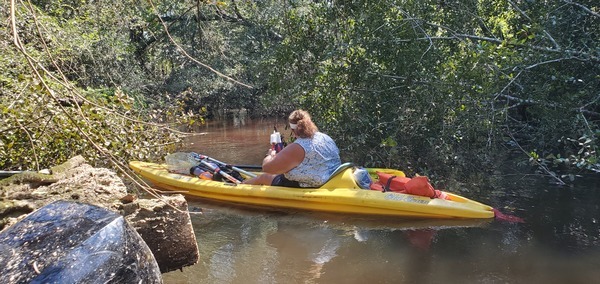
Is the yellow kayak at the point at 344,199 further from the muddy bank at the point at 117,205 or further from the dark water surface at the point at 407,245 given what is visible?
the muddy bank at the point at 117,205

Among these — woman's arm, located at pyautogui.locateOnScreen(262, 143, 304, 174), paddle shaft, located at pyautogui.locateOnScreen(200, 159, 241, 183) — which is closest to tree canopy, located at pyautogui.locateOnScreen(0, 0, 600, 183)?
paddle shaft, located at pyautogui.locateOnScreen(200, 159, 241, 183)

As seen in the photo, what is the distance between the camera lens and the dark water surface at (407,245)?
374 cm

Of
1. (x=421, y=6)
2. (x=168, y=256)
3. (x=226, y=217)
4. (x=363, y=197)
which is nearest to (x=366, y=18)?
(x=421, y=6)

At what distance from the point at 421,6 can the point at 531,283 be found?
414 centimetres

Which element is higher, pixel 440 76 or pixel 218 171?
pixel 440 76

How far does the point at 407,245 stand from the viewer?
4.39 meters

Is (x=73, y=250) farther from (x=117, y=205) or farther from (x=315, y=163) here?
(x=315, y=163)

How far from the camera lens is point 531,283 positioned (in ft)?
11.6

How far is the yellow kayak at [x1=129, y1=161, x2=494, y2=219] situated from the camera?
16.1ft

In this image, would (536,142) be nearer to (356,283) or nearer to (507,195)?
(507,195)

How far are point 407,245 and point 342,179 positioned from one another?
1.26 m

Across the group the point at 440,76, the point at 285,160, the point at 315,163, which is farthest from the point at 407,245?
the point at 440,76

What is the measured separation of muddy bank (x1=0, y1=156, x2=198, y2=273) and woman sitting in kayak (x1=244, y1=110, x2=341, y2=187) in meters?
2.12

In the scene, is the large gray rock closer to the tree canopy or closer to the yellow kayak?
the tree canopy
